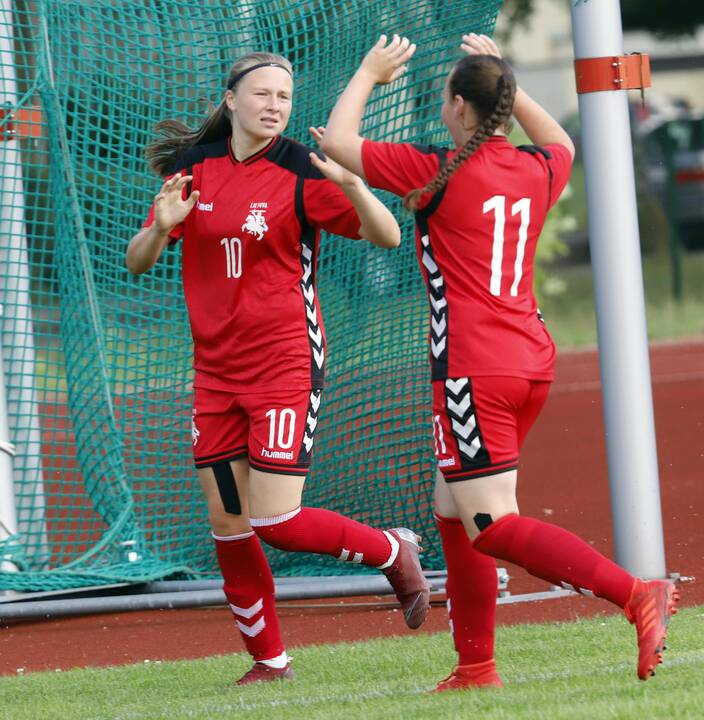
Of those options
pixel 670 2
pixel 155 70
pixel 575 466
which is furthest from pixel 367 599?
pixel 670 2

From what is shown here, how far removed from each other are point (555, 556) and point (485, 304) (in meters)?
0.74

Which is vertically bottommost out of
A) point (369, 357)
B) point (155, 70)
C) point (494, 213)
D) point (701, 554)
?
point (701, 554)

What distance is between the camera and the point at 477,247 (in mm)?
4074

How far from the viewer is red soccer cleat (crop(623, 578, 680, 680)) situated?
3900mm

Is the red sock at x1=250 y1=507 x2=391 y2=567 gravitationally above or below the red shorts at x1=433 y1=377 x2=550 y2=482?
below

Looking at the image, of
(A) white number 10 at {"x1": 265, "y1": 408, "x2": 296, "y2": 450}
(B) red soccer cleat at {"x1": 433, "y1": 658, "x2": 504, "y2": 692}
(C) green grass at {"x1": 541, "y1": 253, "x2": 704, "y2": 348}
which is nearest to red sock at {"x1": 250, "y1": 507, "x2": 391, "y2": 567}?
(A) white number 10 at {"x1": 265, "y1": 408, "x2": 296, "y2": 450}

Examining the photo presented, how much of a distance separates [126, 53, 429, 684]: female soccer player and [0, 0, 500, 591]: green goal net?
1833mm

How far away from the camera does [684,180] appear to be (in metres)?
23.8

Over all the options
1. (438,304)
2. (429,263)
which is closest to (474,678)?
(438,304)

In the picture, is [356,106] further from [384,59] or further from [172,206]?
[172,206]

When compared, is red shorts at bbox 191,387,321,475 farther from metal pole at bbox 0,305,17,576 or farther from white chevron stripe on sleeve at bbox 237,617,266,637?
metal pole at bbox 0,305,17,576

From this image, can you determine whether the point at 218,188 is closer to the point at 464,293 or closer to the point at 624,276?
the point at 464,293

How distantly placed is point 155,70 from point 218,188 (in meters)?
2.36

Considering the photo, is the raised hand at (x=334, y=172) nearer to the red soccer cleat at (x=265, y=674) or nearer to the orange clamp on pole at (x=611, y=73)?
the red soccer cleat at (x=265, y=674)
